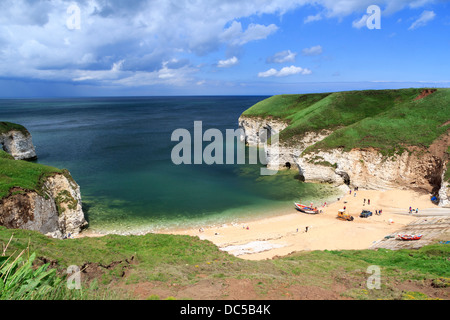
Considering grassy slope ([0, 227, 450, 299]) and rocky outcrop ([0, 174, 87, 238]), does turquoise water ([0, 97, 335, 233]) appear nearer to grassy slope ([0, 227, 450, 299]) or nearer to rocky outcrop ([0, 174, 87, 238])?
rocky outcrop ([0, 174, 87, 238])

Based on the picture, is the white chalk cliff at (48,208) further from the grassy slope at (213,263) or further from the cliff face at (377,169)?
the cliff face at (377,169)

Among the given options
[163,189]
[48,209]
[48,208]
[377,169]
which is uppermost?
[377,169]

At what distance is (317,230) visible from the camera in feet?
114

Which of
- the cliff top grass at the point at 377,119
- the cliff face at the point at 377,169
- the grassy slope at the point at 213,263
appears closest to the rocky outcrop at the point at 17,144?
the grassy slope at the point at 213,263

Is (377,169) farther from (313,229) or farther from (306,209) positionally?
(313,229)

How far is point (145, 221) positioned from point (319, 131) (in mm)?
45788

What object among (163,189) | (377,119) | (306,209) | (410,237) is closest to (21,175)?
(163,189)

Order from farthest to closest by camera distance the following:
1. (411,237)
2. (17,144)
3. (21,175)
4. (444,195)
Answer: (17,144)
(444,195)
(21,175)
(411,237)

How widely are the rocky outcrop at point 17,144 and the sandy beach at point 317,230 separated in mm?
60384

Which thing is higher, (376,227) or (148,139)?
(148,139)

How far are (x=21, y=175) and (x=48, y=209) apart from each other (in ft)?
17.4

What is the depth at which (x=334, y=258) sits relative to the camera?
23047mm
